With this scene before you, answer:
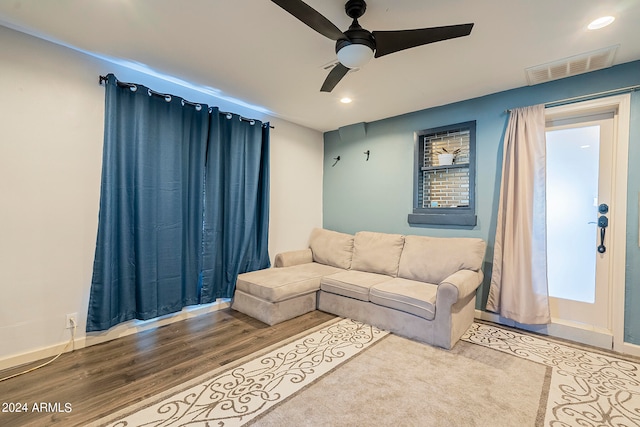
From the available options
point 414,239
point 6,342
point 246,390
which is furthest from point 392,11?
point 6,342

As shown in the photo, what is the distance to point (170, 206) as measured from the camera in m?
2.91

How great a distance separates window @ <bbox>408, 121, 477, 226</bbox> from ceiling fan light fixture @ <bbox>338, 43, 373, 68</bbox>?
2068mm

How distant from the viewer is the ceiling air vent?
2.37m

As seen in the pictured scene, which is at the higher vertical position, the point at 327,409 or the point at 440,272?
the point at 440,272

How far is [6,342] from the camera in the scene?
2.16 meters

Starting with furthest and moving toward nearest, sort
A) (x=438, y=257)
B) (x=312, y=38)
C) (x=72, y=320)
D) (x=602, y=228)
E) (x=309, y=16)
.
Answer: (x=438, y=257)
(x=602, y=228)
(x=72, y=320)
(x=312, y=38)
(x=309, y=16)

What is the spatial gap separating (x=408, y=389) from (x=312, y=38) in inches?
104

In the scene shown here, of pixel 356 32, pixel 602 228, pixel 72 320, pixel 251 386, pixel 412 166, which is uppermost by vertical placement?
pixel 356 32

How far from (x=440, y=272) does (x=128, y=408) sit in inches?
114

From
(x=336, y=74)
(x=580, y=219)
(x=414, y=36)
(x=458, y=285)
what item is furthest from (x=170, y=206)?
(x=580, y=219)

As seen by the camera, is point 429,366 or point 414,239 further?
point 414,239

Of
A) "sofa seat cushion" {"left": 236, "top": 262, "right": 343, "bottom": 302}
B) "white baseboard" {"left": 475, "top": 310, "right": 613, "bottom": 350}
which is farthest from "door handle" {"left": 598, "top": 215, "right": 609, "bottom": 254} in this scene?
"sofa seat cushion" {"left": 236, "top": 262, "right": 343, "bottom": 302}

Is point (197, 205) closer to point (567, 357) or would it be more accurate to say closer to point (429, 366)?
point (429, 366)

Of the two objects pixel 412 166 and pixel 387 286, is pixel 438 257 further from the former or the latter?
pixel 412 166
